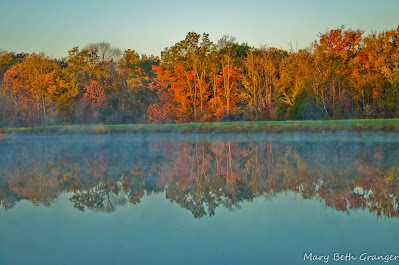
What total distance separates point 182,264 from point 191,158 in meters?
9.78

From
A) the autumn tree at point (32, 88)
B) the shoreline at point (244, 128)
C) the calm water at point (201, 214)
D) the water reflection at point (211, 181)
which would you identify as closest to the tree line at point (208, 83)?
the autumn tree at point (32, 88)

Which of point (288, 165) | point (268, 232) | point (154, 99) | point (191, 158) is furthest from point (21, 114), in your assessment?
point (268, 232)

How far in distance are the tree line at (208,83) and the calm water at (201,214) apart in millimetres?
26574

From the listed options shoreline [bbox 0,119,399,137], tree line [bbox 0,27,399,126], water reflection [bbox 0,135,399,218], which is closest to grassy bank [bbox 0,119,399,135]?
shoreline [bbox 0,119,399,137]

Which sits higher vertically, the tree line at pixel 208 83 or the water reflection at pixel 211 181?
the tree line at pixel 208 83

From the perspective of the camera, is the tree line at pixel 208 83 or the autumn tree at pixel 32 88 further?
the autumn tree at pixel 32 88

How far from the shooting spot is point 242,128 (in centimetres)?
3002

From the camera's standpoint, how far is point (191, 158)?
45.9 feet

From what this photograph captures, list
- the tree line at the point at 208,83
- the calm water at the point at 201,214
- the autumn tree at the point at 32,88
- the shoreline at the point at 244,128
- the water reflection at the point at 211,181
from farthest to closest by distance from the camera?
the autumn tree at the point at 32,88 < the tree line at the point at 208,83 < the shoreline at the point at 244,128 < the water reflection at the point at 211,181 < the calm water at the point at 201,214

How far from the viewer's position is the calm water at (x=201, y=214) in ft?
15.0

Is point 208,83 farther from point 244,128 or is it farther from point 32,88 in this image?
point 32,88

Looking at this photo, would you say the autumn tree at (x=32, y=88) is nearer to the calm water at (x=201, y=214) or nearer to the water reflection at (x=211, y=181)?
the water reflection at (x=211, y=181)

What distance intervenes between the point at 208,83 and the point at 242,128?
560 inches

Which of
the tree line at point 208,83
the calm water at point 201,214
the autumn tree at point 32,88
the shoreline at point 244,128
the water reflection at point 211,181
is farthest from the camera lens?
the autumn tree at point 32,88
